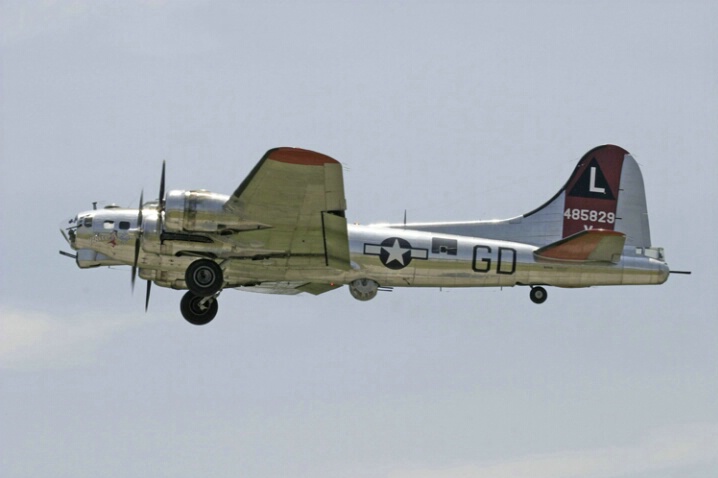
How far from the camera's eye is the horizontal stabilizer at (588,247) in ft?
92.4

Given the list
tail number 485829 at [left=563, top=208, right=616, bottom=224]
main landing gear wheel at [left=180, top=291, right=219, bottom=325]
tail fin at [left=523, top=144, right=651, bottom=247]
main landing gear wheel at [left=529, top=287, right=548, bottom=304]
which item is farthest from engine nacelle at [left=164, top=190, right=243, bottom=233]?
tail number 485829 at [left=563, top=208, right=616, bottom=224]

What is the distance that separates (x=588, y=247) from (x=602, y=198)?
347cm

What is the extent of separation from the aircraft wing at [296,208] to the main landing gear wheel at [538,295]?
471 centimetres

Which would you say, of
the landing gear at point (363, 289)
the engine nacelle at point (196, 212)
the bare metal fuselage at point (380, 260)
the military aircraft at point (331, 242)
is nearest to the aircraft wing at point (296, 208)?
the military aircraft at point (331, 242)

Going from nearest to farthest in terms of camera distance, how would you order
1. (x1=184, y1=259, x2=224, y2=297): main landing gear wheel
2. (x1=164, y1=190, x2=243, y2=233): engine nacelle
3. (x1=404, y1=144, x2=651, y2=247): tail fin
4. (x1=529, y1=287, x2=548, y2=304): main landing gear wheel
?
(x1=164, y1=190, x2=243, y2=233): engine nacelle, (x1=184, y1=259, x2=224, y2=297): main landing gear wheel, (x1=529, y1=287, x2=548, y2=304): main landing gear wheel, (x1=404, y1=144, x2=651, y2=247): tail fin

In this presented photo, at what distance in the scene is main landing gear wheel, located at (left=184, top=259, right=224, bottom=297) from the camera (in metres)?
26.6

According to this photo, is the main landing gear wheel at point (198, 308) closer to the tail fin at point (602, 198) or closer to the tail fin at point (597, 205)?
the tail fin at point (597, 205)

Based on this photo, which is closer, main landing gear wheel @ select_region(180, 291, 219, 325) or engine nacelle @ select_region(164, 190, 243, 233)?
engine nacelle @ select_region(164, 190, 243, 233)

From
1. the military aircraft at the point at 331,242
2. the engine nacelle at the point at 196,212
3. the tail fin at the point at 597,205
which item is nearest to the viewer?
the military aircraft at the point at 331,242

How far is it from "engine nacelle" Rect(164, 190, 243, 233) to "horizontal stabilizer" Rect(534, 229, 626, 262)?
7.53m

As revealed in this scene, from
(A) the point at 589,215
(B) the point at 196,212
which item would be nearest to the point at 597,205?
(A) the point at 589,215

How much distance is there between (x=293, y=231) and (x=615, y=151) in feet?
32.7

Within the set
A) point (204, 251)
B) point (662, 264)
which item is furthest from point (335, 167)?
point (662, 264)

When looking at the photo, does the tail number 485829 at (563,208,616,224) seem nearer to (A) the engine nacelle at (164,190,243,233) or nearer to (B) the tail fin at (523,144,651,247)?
(B) the tail fin at (523,144,651,247)
